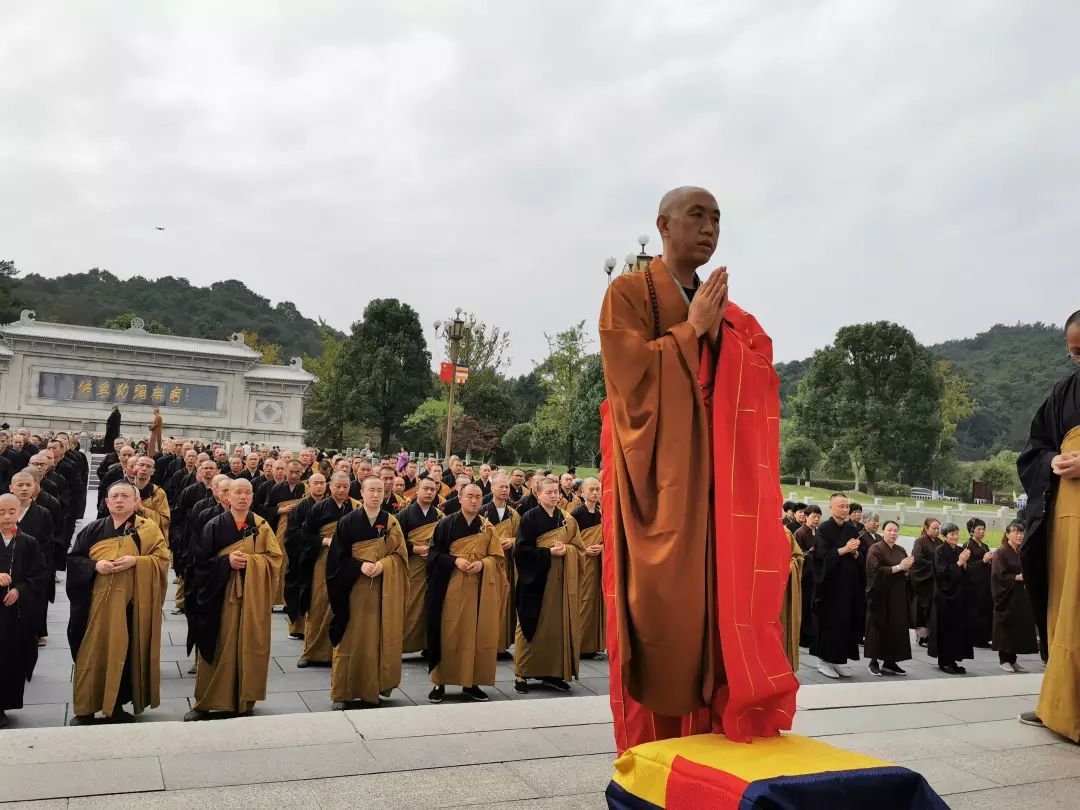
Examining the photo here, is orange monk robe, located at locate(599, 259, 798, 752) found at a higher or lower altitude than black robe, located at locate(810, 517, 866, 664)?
higher

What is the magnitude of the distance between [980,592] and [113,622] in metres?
11.3

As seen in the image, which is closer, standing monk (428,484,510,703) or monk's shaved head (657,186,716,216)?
monk's shaved head (657,186,716,216)

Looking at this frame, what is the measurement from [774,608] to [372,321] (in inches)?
1816

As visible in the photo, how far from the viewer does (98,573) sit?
596cm

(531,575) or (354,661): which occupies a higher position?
(531,575)

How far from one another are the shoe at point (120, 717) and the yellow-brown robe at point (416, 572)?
318 centimetres

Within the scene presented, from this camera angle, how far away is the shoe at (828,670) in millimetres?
9434

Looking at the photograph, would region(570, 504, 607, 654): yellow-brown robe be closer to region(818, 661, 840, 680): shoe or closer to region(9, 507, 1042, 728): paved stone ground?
region(9, 507, 1042, 728): paved stone ground

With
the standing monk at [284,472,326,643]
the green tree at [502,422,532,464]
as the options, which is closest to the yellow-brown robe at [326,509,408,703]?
the standing monk at [284,472,326,643]

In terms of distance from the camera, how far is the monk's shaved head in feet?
9.61

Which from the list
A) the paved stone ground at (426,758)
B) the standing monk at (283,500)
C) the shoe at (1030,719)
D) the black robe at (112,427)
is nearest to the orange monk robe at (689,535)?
the paved stone ground at (426,758)

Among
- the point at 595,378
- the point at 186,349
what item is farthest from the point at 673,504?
the point at 186,349

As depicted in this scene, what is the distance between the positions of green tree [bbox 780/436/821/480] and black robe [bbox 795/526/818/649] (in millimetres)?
33242

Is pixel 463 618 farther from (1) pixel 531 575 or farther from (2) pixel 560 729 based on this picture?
(2) pixel 560 729
